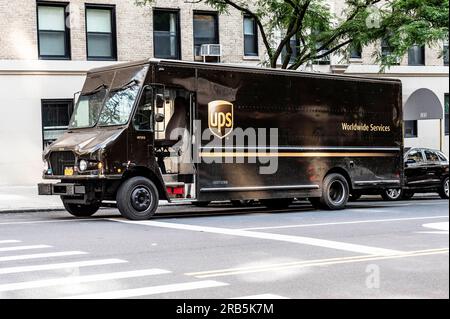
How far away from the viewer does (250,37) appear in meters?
32.3

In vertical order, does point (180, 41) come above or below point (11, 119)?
above

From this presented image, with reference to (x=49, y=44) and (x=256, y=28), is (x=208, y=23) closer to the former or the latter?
(x=256, y=28)

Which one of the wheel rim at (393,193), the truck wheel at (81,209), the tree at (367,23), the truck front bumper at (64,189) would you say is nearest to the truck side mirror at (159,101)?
the truck front bumper at (64,189)

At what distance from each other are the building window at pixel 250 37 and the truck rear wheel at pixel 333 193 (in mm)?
13865

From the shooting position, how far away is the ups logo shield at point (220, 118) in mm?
16734

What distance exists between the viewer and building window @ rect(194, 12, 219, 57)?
102ft

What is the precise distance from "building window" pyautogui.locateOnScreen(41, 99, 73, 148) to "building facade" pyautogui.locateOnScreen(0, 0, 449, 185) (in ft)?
0.12

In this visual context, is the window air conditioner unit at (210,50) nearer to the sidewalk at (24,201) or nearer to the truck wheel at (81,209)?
the sidewalk at (24,201)

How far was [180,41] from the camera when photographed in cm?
3041

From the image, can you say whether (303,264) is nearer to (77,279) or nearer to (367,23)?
(77,279)

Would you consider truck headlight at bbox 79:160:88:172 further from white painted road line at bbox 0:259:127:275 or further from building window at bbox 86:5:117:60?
building window at bbox 86:5:117:60

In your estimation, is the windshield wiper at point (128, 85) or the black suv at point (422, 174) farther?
the black suv at point (422, 174)
